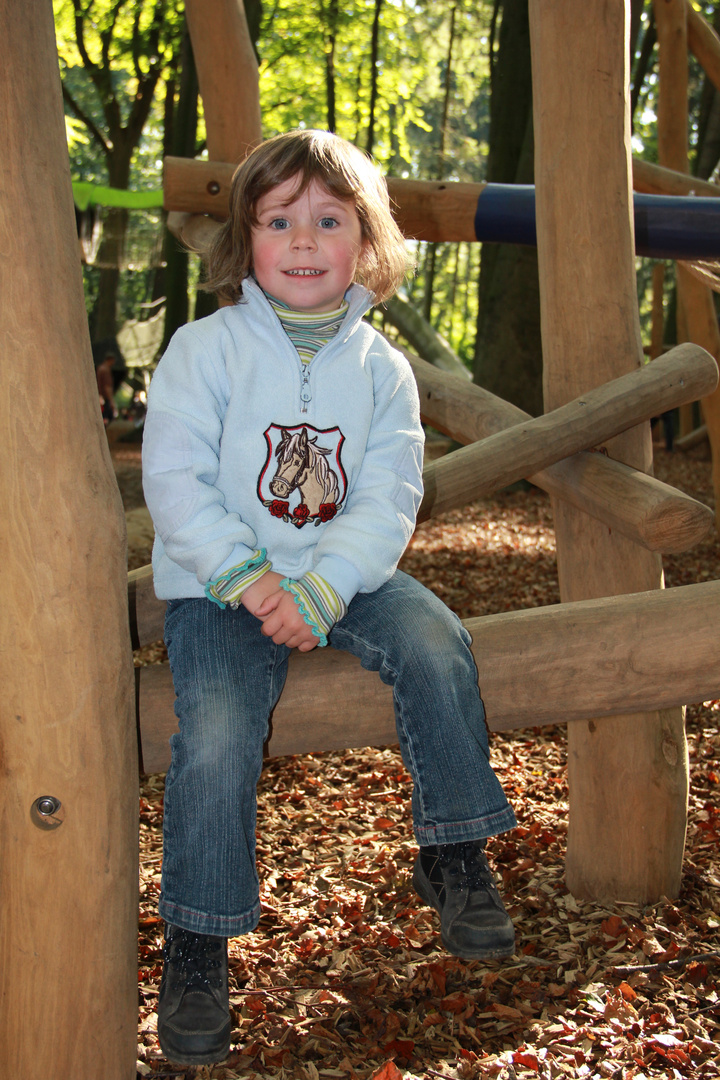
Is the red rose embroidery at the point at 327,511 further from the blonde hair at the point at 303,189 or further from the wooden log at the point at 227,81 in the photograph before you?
the wooden log at the point at 227,81

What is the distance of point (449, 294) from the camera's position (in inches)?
1201

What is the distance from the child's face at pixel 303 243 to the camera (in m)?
2.17

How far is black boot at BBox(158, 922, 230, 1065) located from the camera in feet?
5.74

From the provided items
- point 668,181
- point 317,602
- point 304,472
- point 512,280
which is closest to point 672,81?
point 668,181

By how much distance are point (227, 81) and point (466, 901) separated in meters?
3.99

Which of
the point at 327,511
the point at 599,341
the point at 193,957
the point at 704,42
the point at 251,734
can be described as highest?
the point at 704,42

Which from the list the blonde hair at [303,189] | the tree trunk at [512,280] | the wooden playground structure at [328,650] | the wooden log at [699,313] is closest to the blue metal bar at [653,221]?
the wooden playground structure at [328,650]

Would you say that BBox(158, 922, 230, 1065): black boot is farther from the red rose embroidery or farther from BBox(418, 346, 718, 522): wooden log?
BBox(418, 346, 718, 522): wooden log

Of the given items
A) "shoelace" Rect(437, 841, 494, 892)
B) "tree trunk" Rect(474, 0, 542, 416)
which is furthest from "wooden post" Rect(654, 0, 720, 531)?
"shoelace" Rect(437, 841, 494, 892)

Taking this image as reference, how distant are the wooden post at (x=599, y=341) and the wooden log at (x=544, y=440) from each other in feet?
0.41

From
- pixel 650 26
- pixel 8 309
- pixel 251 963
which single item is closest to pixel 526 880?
pixel 251 963

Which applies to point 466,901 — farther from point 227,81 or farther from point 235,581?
point 227,81

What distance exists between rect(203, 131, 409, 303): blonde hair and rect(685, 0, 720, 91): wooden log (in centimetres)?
492

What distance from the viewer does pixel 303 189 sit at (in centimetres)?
215
